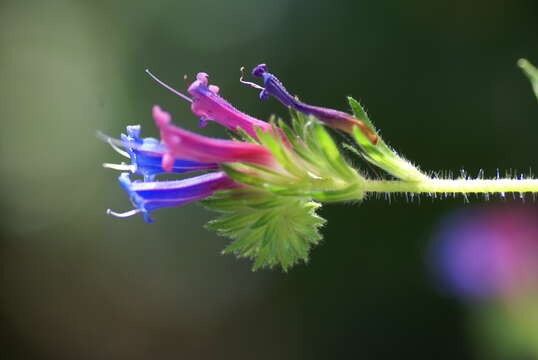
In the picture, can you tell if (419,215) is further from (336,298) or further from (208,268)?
(208,268)

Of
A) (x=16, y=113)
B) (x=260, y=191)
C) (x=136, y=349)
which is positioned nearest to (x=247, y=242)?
(x=260, y=191)

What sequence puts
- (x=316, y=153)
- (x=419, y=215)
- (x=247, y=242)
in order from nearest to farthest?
(x=316, y=153)
(x=247, y=242)
(x=419, y=215)

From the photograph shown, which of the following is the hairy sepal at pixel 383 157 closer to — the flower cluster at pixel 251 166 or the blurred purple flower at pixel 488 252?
the flower cluster at pixel 251 166

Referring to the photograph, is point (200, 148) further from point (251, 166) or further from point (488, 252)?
point (488, 252)

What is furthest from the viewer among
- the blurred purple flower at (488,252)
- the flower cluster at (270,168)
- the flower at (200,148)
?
the blurred purple flower at (488,252)

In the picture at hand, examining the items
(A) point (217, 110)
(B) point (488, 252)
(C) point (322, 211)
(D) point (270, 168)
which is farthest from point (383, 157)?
(C) point (322, 211)

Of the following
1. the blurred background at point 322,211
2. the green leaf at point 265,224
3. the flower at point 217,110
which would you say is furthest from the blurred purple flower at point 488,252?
the flower at point 217,110

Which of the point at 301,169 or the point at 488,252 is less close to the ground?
the point at 488,252
